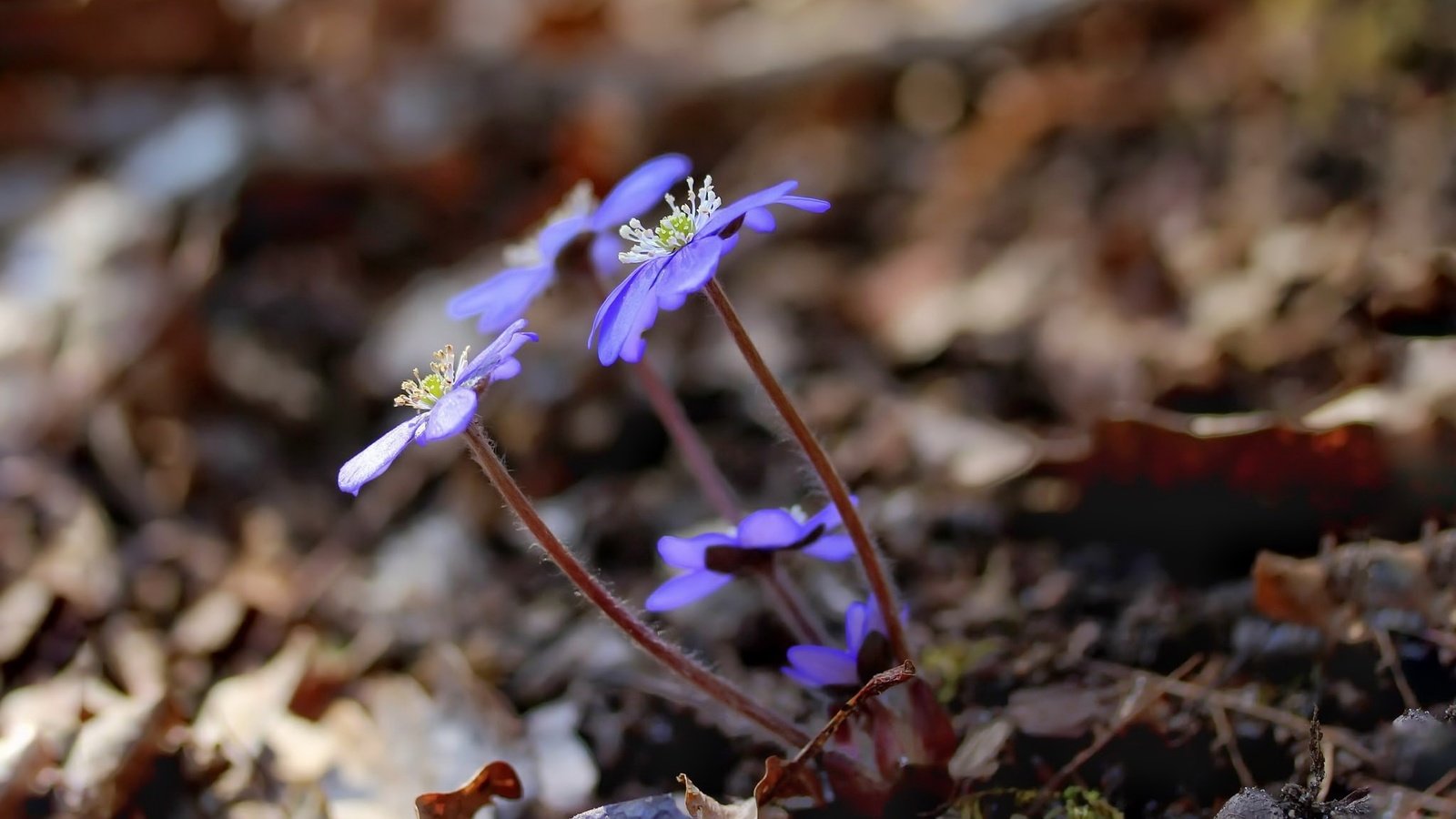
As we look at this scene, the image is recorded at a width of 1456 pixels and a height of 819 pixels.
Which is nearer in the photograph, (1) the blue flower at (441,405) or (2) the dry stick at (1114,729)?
(1) the blue flower at (441,405)

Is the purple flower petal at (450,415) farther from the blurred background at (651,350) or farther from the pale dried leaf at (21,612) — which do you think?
the pale dried leaf at (21,612)

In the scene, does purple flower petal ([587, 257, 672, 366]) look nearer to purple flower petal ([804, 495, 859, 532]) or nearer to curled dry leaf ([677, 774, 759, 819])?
purple flower petal ([804, 495, 859, 532])

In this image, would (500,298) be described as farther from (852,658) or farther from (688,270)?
(852,658)

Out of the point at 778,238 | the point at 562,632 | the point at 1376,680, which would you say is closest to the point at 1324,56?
the point at 778,238

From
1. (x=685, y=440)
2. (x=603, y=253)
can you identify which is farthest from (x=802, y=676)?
(x=603, y=253)

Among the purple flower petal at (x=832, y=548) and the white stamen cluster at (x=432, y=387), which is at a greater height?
the white stamen cluster at (x=432, y=387)

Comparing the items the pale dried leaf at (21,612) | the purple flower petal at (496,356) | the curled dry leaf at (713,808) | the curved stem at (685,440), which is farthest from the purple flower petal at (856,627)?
the pale dried leaf at (21,612)
